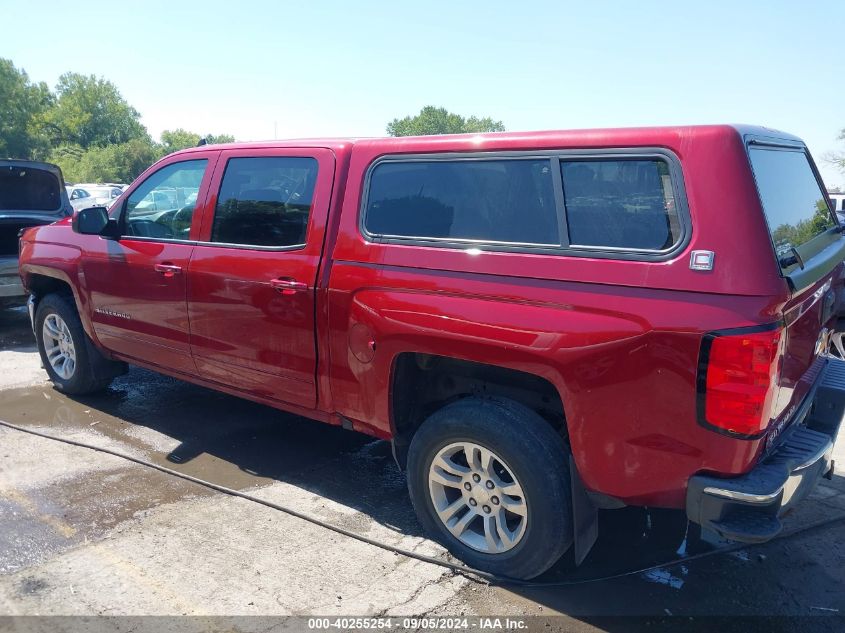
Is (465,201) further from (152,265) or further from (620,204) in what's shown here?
(152,265)

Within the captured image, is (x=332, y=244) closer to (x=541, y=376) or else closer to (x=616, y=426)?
(x=541, y=376)

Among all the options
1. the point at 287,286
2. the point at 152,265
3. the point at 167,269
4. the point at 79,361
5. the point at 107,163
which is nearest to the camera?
the point at 287,286

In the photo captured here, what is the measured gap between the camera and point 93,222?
4.71m

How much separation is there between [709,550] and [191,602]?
2.48 meters

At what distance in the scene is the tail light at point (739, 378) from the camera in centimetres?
234

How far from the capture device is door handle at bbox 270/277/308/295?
359 cm

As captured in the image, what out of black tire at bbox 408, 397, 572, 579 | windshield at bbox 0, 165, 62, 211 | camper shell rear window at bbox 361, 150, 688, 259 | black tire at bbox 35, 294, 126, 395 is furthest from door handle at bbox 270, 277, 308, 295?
windshield at bbox 0, 165, 62, 211

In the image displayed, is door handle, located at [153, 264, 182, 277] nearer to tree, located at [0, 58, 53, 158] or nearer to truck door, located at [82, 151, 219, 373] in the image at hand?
truck door, located at [82, 151, 219, 373]

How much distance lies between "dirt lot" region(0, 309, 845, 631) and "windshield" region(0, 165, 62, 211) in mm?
4775

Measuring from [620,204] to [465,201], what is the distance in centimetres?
76

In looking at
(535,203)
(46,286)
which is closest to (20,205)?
(46,286)

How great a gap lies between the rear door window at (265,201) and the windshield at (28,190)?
5645 millimetres

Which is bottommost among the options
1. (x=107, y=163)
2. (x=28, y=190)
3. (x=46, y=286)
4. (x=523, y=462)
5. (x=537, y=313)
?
(x=523, y=462)

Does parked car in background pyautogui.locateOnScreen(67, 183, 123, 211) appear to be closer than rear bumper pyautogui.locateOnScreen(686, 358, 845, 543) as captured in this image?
No
